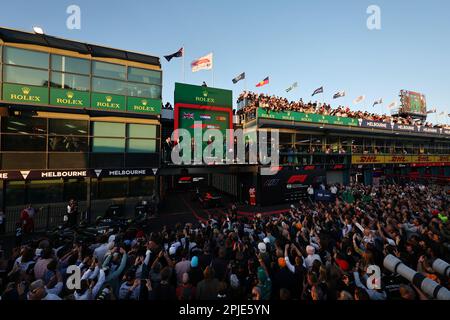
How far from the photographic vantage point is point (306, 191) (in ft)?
67.4

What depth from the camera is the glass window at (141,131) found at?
15203 mm

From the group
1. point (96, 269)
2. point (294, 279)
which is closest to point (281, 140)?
point (294, 279)

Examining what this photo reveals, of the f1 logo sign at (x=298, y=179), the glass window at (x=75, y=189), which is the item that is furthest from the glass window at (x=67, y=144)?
the f1 logo sign at (x=298, y=179)

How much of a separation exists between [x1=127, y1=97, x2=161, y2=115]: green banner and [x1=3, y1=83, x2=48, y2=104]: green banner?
5.06 m

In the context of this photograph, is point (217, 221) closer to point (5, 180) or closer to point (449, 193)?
point (5, 180)

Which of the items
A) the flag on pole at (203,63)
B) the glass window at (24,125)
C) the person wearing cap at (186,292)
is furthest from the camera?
the flag on pole at (203,63)

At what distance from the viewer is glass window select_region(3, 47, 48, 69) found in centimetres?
1207

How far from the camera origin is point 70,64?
13.6 m

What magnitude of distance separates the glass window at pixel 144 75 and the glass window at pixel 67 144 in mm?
5866

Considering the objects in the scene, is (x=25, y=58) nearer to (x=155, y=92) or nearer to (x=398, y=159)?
(x=155, y=92)

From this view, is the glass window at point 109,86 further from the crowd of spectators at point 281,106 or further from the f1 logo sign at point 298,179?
the f1 logo sign at point 298,179

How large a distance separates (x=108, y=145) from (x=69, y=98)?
3.91 meters

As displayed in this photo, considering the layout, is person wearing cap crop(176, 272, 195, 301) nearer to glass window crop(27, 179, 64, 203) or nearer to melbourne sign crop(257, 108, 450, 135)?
glass window crop(27, 179, 64, 203)
